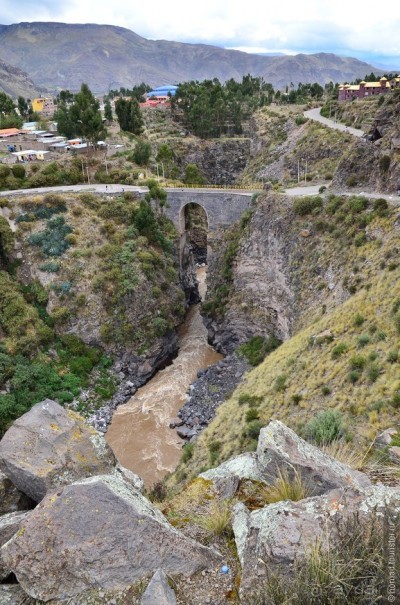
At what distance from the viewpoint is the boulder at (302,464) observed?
7853mm

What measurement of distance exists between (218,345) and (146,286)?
8985 millimetres

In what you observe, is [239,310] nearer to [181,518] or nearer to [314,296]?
[314,296]

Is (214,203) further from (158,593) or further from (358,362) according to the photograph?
(158,593)

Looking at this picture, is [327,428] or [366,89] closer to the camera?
[327,428]

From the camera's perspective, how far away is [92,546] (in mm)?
6477

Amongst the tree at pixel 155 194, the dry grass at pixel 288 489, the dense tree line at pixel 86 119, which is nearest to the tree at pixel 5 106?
the dense tree line at pixel 86 119

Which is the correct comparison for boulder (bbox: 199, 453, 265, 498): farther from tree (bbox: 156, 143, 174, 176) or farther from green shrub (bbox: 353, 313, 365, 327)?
tree (bbox: 156, 143, 174, 176)

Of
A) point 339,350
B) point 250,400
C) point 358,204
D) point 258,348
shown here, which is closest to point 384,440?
point 339,350

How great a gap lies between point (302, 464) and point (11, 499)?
5.95 metres

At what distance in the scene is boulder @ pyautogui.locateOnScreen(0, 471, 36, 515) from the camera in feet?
27.7

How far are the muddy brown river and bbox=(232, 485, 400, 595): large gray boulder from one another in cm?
2008

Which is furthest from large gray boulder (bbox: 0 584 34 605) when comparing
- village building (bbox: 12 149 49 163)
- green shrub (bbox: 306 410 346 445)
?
village building (bbox: 12 149 49 163)

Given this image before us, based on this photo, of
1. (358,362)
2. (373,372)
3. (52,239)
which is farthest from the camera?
(52,239)

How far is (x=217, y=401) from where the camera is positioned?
31.9 m
